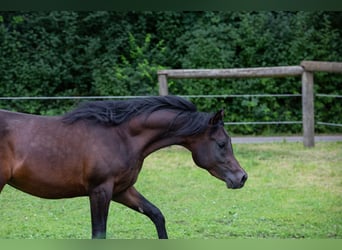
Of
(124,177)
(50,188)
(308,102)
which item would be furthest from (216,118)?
(308,102)

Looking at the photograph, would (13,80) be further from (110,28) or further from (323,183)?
(323,183)

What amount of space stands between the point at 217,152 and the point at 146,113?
1.38 feet

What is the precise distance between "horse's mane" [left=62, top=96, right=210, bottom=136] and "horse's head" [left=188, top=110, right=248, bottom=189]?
54 mm

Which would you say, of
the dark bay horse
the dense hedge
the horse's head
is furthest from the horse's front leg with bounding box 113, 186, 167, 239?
the dense hedge

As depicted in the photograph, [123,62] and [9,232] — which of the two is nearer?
[9,232]

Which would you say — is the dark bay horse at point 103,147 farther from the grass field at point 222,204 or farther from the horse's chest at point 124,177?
the grass field at point 222,204

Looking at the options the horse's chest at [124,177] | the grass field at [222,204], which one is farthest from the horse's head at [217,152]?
the grass field at [222,204]

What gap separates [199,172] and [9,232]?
9.98 feet

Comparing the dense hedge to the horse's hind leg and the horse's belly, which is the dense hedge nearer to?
the horse's belly

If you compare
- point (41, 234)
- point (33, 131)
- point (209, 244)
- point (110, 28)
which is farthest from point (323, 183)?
point (209, 244)

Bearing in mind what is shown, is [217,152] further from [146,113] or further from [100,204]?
[100,204]

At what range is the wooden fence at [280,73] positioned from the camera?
7.82 m

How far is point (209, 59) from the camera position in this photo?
33.5ft

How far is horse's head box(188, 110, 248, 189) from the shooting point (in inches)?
124
